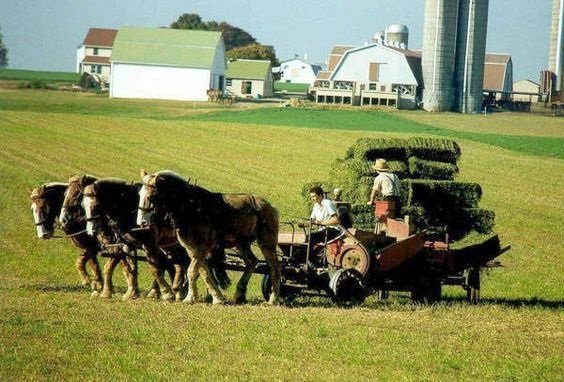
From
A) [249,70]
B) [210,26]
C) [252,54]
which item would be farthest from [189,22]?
[249,70]

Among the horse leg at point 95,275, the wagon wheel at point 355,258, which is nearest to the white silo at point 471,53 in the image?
the horse leg at point 95,275

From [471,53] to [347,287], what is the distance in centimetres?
8184

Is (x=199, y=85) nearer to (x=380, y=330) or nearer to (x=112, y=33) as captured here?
(x=112, y=33)

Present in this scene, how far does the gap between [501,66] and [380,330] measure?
355 ft

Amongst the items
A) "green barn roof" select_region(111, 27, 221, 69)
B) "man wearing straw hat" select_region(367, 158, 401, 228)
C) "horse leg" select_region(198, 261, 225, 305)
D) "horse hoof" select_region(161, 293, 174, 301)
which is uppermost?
"green barn roof" select_region(111, 27, 221, 69)

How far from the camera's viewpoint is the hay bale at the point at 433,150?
23859 mm

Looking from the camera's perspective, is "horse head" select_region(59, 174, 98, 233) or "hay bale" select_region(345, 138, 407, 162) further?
"hay bale" select_region(345, 138, 407, 162)

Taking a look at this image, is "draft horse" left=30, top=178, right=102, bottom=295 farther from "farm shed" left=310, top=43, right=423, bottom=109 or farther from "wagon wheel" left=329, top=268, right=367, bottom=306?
"farm shed" left=310, top=43, right=423, bottom=109

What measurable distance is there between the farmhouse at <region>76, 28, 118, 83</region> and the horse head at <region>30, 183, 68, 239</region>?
121m

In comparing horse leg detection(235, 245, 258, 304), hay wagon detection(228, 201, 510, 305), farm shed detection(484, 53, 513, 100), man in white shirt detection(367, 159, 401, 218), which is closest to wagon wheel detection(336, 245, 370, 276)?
hay wagon detection(228, 201, 510, 305)

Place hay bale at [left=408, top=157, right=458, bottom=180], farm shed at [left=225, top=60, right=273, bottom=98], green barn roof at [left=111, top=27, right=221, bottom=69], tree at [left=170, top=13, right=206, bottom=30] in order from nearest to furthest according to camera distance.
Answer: hay bale at [left=408, top=157, right=458, bottom=180] < green barn roof at [left=111, top=27, right=221, bottom=69] < farm shed at [left=225, top=60, right=273, bottom=98] < tree at [left=170, top=13, right=206, bottom=30]

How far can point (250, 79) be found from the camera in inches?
4348

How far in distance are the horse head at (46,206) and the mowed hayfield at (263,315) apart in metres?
0.88

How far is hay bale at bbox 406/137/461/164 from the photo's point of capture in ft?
78.3
